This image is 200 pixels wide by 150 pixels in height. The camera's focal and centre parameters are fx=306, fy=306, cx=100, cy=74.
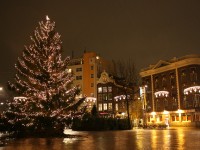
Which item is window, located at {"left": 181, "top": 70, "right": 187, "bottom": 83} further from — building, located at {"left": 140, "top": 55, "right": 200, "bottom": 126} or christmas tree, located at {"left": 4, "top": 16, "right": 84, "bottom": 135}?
christmas tree, located at {"left": 4, "top": 16, "right": 84, "bottom": 135}

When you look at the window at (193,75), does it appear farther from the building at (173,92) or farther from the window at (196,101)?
the window at (196,101)

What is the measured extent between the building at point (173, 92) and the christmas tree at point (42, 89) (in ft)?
123

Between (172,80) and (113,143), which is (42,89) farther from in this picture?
(172,80)

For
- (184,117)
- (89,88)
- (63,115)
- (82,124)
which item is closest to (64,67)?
(63,115)

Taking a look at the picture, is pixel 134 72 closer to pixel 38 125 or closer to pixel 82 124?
pixel 82 124

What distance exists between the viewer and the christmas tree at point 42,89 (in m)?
30.9

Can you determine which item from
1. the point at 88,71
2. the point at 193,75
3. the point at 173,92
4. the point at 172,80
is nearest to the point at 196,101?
the point at 193,75

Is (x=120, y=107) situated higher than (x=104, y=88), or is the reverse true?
(x=104, y=88)

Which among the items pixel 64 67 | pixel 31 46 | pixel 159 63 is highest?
pixel 159 63

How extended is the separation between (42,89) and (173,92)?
49.9 meters

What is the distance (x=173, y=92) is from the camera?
247 feet

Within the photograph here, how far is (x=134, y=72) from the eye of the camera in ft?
217

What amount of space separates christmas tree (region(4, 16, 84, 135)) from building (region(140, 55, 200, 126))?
123 feet

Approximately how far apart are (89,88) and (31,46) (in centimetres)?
6553
